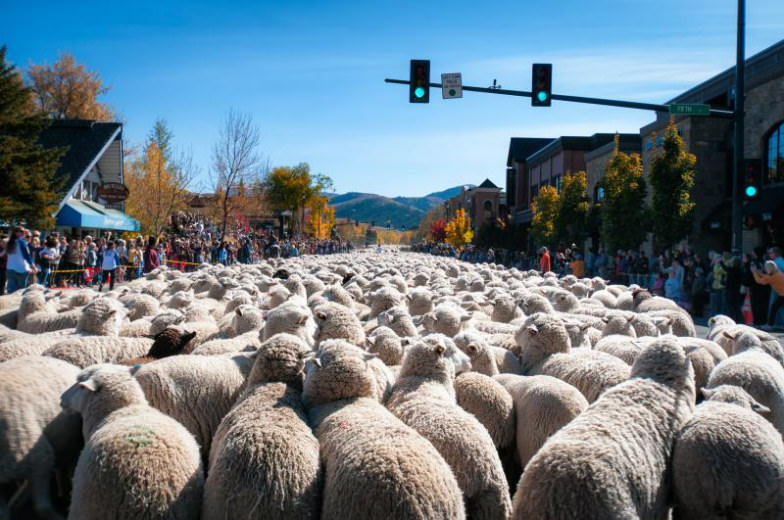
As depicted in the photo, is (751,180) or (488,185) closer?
(751,180)

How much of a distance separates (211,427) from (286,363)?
842 mm

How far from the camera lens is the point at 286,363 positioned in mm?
3904

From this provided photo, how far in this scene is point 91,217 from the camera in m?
27.9

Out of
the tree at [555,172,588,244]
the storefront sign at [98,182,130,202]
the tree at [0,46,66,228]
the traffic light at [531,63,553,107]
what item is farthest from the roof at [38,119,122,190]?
the tree at [555,172,588,244]

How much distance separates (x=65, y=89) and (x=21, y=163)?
2516 cm

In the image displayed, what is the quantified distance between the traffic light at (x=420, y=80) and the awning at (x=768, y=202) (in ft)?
34.8

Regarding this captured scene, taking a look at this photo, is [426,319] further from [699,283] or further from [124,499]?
[699,283]

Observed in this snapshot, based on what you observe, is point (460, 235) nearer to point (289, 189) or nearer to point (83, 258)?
point (289, 189)

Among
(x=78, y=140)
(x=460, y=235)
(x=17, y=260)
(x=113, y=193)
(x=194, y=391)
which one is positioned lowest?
(x=194, y=391)

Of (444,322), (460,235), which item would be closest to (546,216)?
(444,322)

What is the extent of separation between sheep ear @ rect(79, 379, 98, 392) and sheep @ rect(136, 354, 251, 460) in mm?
500

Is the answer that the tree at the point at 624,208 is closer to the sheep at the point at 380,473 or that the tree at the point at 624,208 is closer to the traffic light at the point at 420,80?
the traffic light at the point at 420,80

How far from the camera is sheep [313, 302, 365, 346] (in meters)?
5.58

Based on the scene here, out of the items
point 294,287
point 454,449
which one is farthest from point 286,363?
point 294,287
